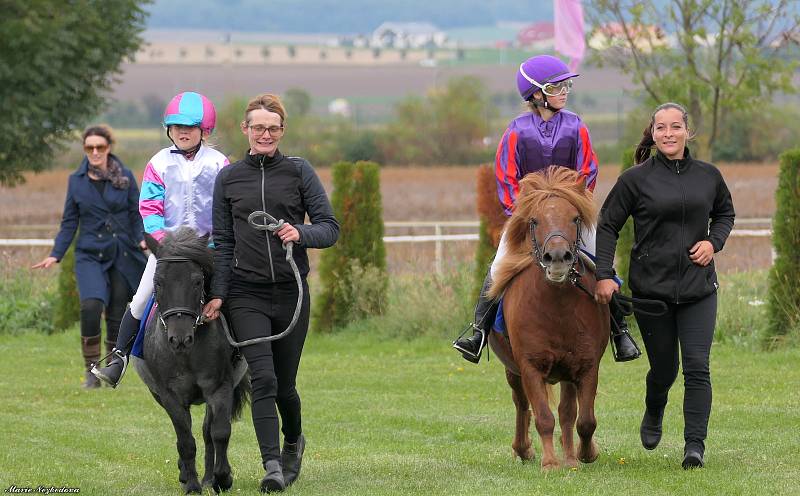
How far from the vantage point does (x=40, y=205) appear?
42.8 m

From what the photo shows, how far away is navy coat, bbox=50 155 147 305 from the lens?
41.2 ft

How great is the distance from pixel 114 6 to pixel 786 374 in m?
20.7

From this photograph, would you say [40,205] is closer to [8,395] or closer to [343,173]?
[343,173]

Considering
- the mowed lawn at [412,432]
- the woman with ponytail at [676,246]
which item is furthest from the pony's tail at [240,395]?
the woman with ponytail at [676,246]

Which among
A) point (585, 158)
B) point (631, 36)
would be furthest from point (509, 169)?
point (631, 36)

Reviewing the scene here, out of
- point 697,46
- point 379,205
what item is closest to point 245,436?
point 379,205

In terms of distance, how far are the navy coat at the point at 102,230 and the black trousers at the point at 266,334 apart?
5088mm

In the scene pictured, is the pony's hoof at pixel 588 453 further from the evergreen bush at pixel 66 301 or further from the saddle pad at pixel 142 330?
the evergreen bush at pixel 66 301

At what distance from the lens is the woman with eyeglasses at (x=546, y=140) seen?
8195 mm

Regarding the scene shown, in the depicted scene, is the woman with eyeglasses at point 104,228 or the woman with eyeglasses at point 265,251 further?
the woman with eyeglasses at point 104,228

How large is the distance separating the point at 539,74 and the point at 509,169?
595mm

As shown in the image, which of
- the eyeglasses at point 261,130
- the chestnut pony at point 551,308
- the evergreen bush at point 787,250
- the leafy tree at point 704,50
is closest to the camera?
the eyeglasses at point 261,130

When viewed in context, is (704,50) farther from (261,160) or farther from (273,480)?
(273,480)

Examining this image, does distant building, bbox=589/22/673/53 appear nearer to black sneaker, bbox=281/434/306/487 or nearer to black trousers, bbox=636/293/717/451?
black trousers, bbox=636/293/717/451
